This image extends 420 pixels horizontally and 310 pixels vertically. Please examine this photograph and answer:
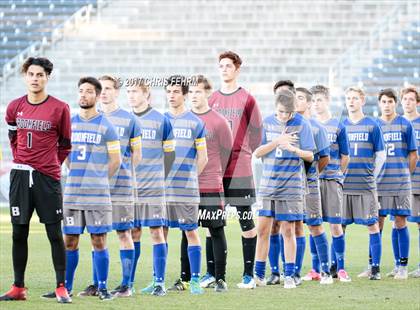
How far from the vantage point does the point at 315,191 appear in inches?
410

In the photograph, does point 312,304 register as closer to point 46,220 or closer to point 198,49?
point 46,220

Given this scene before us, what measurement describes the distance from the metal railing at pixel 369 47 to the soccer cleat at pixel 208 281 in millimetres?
17217

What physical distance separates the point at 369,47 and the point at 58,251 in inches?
837

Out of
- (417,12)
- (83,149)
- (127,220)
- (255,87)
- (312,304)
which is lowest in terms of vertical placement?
(312,304)

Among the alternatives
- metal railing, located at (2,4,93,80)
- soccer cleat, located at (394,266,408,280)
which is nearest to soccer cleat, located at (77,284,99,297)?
soccer cleat, located at (394,266,408,280)

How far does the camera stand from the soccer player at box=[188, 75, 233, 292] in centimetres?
916

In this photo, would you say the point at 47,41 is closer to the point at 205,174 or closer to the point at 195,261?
the point at 205,174

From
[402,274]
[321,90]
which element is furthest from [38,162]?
[402,274]

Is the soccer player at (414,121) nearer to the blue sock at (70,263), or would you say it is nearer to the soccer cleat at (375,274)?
the soccer cleat at (375,274)

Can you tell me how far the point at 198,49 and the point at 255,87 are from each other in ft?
8.59

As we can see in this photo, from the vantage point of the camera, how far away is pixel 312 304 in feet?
27.1

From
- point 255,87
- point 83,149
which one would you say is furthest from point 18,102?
point 255,87

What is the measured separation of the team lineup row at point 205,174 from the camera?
8062mm

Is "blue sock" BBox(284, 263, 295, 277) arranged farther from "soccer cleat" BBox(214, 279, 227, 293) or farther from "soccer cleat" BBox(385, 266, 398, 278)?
"soccer cleat" BBox(385, 266, 398, 278)
